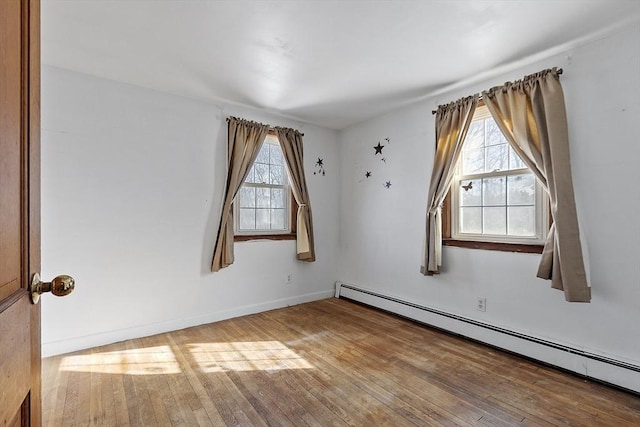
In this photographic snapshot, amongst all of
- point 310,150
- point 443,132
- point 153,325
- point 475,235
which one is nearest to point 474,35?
point 443,132

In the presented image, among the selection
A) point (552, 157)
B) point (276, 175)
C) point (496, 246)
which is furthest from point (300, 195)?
point (552, 157)

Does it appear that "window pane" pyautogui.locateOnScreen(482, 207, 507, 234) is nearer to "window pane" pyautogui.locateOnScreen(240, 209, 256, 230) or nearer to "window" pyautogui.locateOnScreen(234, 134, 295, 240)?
"window" pyautogui.locateOnScreen(234, 134, 295, 240)

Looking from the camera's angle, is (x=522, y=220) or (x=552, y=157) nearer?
(x=552, y=157)

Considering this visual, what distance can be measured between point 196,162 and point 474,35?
276 centimetres

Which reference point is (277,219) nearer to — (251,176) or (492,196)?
(251,176)

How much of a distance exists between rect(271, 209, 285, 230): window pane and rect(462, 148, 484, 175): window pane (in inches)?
86.7

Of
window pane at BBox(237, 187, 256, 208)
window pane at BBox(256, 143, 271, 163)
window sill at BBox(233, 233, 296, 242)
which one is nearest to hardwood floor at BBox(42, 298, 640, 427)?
window sill at BBox(233, 233, 296, 242)

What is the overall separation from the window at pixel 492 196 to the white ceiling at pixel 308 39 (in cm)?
63

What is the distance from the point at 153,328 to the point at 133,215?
1.13 meters

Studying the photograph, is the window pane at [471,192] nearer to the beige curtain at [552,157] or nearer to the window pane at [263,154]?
the beige curtain at [552,157]

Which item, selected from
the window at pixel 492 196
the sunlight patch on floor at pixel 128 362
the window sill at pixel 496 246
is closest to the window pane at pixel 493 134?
the window at pixel 492 196

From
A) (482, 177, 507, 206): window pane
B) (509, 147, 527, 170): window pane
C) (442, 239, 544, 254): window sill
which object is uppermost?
(509, 147, 527, 170): window pane

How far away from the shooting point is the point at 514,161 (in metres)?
2.71

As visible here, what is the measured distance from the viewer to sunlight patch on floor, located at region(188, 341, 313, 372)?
2.42m
